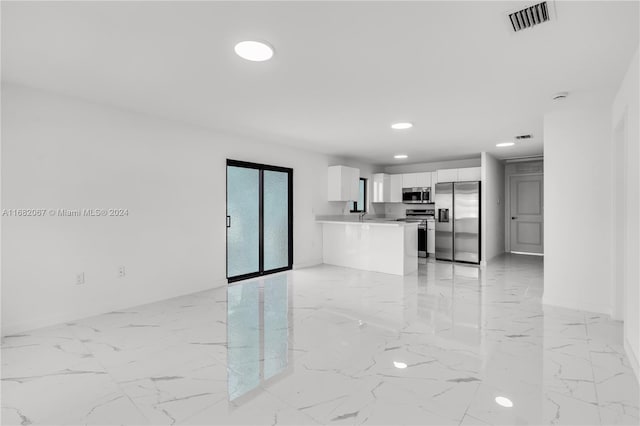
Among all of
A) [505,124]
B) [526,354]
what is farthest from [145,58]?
[505,124]

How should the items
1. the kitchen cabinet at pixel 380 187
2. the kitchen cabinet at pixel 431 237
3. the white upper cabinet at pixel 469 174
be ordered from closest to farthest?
1. the white upper cabinet at pixel 469 174
2. the kitchen cabinet at pixel 431 237
3. the kitchen cabinet at pixel 380 187

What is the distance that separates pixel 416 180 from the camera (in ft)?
26.8

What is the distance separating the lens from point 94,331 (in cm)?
313

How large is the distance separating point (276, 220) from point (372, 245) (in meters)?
1.84

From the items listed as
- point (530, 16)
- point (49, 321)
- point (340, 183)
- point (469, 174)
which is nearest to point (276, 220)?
point (340, 183)

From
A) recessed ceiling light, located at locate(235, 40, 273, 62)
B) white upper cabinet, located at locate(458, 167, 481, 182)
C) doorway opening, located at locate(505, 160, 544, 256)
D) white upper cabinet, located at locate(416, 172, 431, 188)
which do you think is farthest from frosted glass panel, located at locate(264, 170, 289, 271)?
doorway opening, located at locate(505, 160, 544, 256)

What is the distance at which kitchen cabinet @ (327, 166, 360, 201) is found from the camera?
6.78 m

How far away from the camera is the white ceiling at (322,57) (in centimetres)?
196

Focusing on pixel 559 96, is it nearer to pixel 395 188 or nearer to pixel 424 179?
pixel 424 179

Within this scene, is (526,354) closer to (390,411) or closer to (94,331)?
(390,411)

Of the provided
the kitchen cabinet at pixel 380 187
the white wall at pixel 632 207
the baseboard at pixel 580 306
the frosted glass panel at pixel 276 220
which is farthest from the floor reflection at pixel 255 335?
the kitchen cabinet at pixel 380 187

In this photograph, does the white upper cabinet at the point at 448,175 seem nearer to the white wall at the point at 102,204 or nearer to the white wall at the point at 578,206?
the white wall at the point at 578,206

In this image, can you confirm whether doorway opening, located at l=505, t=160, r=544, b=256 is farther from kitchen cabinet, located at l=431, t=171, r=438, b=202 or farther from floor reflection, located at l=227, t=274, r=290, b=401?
Result: floor reflection, located at l=227, t=274, r=290, b=401

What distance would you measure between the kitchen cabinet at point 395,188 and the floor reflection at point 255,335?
181 inches
